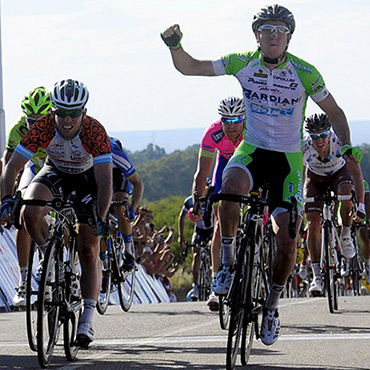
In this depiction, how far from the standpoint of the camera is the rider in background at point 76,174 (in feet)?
29.8

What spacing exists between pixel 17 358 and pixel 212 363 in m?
1.53

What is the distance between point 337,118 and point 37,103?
3.85 metres

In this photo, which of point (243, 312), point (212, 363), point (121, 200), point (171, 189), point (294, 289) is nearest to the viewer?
point (243, 312)

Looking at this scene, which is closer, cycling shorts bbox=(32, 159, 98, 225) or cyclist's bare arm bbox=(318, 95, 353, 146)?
cyclist's bare arm bbox=(318, 95, 353, 146)

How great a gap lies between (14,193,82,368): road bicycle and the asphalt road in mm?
195

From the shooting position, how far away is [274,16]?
9133 millimetres

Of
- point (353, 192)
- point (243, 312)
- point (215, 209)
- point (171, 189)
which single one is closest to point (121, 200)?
point (215, 209)

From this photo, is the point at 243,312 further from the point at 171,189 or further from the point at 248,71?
the point at 171,189

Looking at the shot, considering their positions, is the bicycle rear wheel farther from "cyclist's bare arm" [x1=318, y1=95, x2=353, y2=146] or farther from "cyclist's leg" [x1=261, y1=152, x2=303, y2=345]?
"cyclist's bare arm" [x1=318, y1=95, x2=353, y2=146]

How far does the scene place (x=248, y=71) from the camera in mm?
9281

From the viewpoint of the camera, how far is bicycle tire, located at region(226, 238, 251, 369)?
799 cm

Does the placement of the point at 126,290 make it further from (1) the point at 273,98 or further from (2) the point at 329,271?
(1) the point at 273,98

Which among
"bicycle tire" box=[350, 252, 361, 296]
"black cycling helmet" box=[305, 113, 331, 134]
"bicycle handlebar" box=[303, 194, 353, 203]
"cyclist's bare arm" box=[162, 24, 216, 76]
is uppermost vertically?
"black cycling helmet" box=[305, 113, 331, 134]

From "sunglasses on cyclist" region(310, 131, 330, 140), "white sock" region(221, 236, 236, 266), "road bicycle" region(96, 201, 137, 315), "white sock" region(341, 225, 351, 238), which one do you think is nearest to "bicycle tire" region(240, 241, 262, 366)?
"white sock" region(221, 236, 236, 266)
